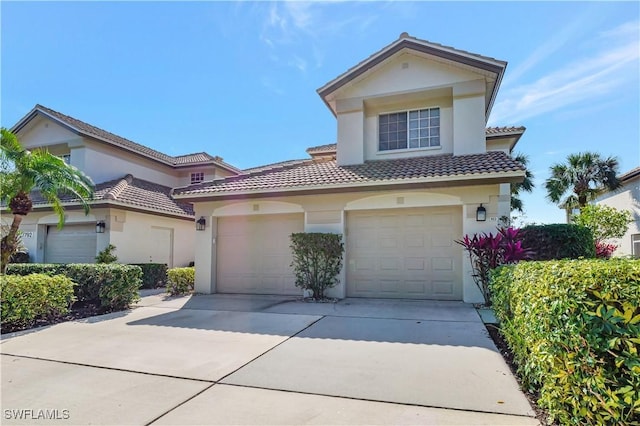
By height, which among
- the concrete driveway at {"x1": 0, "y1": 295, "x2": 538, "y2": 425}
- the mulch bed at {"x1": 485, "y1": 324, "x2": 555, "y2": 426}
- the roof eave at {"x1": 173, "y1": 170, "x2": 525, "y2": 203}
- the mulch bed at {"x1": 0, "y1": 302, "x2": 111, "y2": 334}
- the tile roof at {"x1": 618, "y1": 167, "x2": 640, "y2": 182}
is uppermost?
the tile roof at {"x1": 618, "y1": 167, "x2": 640, "y2": 182}

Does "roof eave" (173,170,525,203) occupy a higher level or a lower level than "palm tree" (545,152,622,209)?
lower

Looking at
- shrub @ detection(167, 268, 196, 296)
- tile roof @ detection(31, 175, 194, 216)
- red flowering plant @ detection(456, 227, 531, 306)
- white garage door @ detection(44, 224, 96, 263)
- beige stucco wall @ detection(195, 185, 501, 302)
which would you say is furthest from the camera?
white garage door @ detection(44, 224, 96, 263)

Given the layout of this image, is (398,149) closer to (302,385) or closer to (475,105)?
(475,105)

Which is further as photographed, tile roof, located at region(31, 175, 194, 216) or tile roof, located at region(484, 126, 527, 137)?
tile roof, located at region(484, 126, 527, 137)

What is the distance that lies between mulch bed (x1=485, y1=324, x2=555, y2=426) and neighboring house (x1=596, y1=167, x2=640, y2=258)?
18.2 m

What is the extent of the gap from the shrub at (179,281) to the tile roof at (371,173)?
2.81 metres

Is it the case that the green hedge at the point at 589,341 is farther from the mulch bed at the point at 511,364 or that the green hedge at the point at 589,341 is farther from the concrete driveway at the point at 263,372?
the concrete driveway at the point at 263,372

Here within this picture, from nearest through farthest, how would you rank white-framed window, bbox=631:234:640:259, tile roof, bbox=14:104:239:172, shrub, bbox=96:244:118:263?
shrub, bbox=96:244:118:263, tile roof, bbox=14:104:239:172, white-framed window, bbox=631:234:640:259

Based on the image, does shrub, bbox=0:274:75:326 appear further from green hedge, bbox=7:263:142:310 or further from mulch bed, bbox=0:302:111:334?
green hedge, bbox=7:263:142:310

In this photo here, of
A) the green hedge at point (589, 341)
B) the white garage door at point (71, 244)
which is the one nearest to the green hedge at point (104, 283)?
the white garage door at point (71, 244)

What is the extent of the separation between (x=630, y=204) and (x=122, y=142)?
28364 mm

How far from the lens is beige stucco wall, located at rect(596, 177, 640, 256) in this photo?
63.5 ft

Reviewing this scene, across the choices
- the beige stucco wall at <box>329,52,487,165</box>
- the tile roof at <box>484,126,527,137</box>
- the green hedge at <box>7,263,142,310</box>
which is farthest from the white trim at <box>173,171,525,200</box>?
the tile roof at <box>484,126,527,137</box>

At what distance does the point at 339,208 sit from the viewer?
11.1 m
